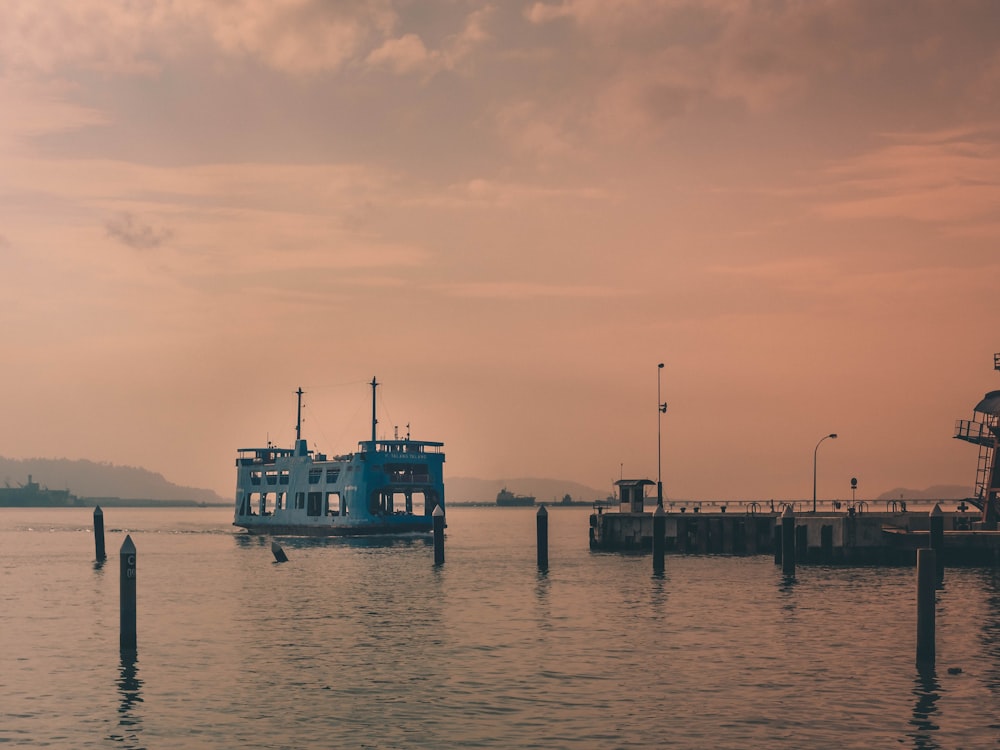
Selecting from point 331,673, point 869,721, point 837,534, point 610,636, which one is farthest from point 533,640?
point 837,534

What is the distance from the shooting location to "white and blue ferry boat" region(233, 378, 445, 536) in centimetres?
10394

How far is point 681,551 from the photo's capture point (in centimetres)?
8488

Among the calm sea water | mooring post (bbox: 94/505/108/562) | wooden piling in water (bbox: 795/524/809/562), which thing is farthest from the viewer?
mooring post (bbox: 94/505/108/562)

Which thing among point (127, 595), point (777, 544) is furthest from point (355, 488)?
point (127, 595)

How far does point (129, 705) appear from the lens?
96.9ft

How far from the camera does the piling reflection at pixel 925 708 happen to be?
25.1 m

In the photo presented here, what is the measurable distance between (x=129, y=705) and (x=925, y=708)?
1834cm

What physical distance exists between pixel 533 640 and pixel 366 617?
989cm

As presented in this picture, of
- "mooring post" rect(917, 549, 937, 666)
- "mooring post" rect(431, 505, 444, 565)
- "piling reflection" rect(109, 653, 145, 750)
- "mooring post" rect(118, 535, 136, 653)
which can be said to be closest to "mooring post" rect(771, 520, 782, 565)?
"mooring post" rect(431, 505, 444, 565)

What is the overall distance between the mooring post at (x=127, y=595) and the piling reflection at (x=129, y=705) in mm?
424

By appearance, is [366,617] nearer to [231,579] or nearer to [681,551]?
[231,579]

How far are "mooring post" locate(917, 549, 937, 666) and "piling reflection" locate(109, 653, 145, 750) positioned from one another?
64.0 ft

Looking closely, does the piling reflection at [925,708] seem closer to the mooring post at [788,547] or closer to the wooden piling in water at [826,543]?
the mooring post at [788,547]

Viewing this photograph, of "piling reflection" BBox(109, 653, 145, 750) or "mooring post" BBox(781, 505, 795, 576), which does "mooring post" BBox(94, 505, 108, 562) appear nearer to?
"mooring post" BBox(781, 505, 795, 576)
